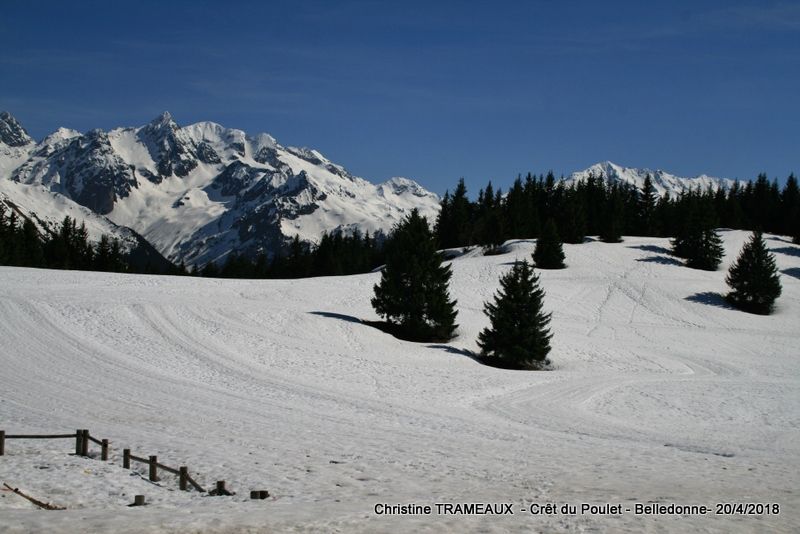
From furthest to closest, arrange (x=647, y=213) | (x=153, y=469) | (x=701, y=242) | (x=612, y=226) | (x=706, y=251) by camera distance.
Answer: (x=647, y=213) < (x=612, y=226) < (x=701, y=242) < (x=706, y=251) < (x=153, y=469)

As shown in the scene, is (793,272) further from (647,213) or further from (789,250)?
(647,213)

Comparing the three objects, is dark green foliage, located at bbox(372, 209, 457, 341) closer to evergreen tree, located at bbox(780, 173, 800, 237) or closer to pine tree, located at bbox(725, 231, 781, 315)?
pine tree, located at bbox(725, 231, 781, 315)

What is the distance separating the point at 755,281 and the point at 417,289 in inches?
1525

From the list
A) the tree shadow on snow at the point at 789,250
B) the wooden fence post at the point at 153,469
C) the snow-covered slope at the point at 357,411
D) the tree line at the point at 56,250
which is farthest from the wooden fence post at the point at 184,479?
the tree shadow on snow at the point at 789,250

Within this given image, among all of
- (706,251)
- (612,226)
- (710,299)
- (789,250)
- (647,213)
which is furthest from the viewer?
(647,213)

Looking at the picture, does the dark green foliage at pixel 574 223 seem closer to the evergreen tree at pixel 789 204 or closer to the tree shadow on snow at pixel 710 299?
the tree shadow on snow at pixel 710 299

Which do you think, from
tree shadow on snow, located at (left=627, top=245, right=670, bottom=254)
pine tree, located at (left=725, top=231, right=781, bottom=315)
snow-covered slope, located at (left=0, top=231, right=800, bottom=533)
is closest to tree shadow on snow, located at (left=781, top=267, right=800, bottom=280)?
tree shadow on snow, located at (left=627, top=245, right=670, bottom=254)

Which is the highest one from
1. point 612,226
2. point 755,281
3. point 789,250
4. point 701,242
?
point 612,226

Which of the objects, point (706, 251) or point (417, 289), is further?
point (706, 251)

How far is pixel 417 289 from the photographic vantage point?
43.5 metres

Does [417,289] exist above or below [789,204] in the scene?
below

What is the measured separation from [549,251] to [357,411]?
55.2 m

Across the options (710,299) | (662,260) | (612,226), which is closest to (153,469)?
(710,299)

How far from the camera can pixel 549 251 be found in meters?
76.1
